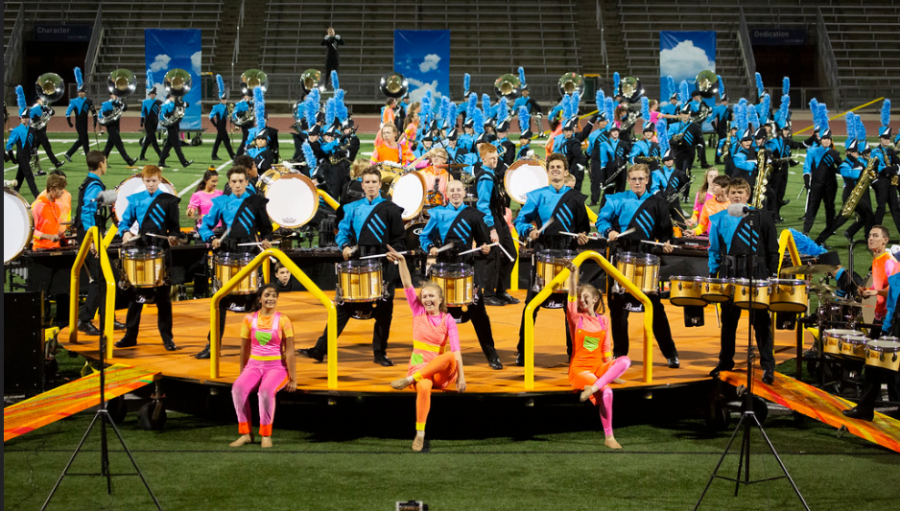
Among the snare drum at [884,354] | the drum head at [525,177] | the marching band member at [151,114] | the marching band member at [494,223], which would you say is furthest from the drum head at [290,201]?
the marching band member at [151,114]

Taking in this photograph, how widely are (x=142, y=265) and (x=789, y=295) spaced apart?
481 centimetres

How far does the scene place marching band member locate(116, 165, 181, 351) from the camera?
29.8ft

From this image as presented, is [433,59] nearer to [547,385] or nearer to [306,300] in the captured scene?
[306,300]

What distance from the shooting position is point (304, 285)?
794 centimetres

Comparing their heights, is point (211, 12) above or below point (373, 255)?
above

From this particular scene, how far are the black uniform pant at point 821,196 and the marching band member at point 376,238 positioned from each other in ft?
32.5

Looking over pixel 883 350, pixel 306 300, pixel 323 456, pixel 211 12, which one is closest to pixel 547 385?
pixel 323 456

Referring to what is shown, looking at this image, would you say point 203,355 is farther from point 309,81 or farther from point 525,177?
point 309,81

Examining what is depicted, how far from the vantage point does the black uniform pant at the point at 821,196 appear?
1680 cm

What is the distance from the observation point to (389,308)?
8828 mm

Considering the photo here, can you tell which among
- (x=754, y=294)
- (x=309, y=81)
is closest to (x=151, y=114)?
(x=309, y=81)

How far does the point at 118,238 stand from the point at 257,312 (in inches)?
199

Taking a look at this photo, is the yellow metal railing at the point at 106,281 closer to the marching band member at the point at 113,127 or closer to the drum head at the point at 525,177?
the drum head at the point at 525,177

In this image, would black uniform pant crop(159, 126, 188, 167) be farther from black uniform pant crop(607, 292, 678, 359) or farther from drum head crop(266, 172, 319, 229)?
black uniform pant crop(607, 292, 678, 359)
